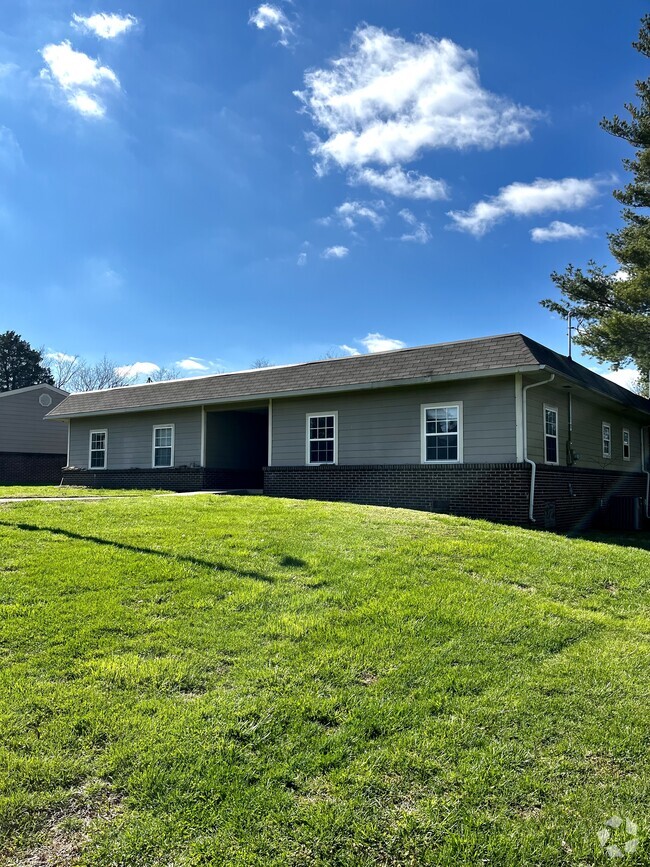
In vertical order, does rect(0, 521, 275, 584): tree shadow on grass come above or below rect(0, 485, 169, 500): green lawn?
below

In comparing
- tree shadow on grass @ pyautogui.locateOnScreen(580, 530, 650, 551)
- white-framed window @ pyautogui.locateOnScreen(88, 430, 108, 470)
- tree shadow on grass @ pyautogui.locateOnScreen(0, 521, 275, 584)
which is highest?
white-framed window @ pyautogui.locateOnScreen(88, 430, 108, 470)

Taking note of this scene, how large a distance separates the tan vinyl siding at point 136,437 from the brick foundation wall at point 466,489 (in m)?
3.79

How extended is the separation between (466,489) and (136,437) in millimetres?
11937

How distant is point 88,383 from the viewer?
58.2 m

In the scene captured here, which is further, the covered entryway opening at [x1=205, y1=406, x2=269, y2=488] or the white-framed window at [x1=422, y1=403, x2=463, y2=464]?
the covered entryway opening at [x1=205, y1=406, x2=269, y2=488]

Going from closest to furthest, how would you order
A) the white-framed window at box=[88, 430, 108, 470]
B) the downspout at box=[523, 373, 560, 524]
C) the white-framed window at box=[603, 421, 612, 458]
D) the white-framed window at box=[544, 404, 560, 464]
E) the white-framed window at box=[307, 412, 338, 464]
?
the downspout at box=[523, 373, 560, 524], the white-framed window at box=[544, 404, 560, 464], the white-framed window at box=[307, 412, 338, 464], the white-framed window at box=[603, 421, 612, 458], the white-framed window at box=[88, 430, 108, 470]

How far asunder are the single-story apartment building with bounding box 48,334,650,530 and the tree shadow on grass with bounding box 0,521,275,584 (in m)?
7.03

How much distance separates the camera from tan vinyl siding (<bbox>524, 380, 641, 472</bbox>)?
40.3ft

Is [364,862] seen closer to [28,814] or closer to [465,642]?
[28,814]

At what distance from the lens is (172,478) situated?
18047mm

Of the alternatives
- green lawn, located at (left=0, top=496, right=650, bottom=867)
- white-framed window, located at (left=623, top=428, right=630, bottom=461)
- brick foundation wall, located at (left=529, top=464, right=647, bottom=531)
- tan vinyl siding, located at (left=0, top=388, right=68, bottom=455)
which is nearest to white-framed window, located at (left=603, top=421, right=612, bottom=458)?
brick foundation wall, located at (left=529, top=464, right=647, bottom=531)

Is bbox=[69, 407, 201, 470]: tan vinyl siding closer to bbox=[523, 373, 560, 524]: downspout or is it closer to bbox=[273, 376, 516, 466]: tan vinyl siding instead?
bbox=[273, 376, 516, 466]: tan vinyl siding

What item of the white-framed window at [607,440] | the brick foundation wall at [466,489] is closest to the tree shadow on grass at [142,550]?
the brick foundation wall at [466,489]

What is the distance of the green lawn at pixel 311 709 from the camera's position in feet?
8.78
